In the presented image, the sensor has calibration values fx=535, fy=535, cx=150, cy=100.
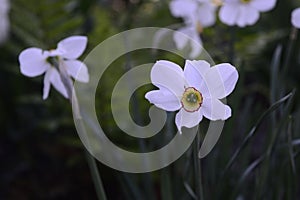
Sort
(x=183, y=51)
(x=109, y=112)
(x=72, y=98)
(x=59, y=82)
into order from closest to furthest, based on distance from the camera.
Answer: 1. (x=72, y=98)
2. (x=59, y=82)
3. (x=183, y=51)
4. (x=109, y=112)

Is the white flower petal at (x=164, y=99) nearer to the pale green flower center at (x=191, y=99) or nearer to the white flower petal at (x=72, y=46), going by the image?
the pale green flower center at (x=191, y=99)

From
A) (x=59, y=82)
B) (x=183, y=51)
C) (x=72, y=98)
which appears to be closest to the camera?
(x=72, y=98)

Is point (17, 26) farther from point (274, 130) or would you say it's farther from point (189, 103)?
point (189, 103)

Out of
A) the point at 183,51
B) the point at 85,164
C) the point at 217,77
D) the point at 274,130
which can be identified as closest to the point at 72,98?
the point at 217,77

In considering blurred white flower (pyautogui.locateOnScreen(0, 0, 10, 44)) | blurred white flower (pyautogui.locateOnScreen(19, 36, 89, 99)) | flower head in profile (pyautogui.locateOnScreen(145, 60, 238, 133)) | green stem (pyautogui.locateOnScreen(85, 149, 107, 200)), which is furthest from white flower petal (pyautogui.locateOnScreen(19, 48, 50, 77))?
blurred white flower (pyautogui.locateOnScreen(0, 0, 10, 44))

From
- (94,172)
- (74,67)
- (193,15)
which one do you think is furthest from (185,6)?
(94,172)

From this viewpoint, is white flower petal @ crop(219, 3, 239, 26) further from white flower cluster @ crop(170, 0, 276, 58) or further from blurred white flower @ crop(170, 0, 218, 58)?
blurred white flower @ crop(170, 0, 218, 58)

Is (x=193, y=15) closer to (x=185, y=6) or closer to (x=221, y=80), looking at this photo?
(x=185, y=6)
